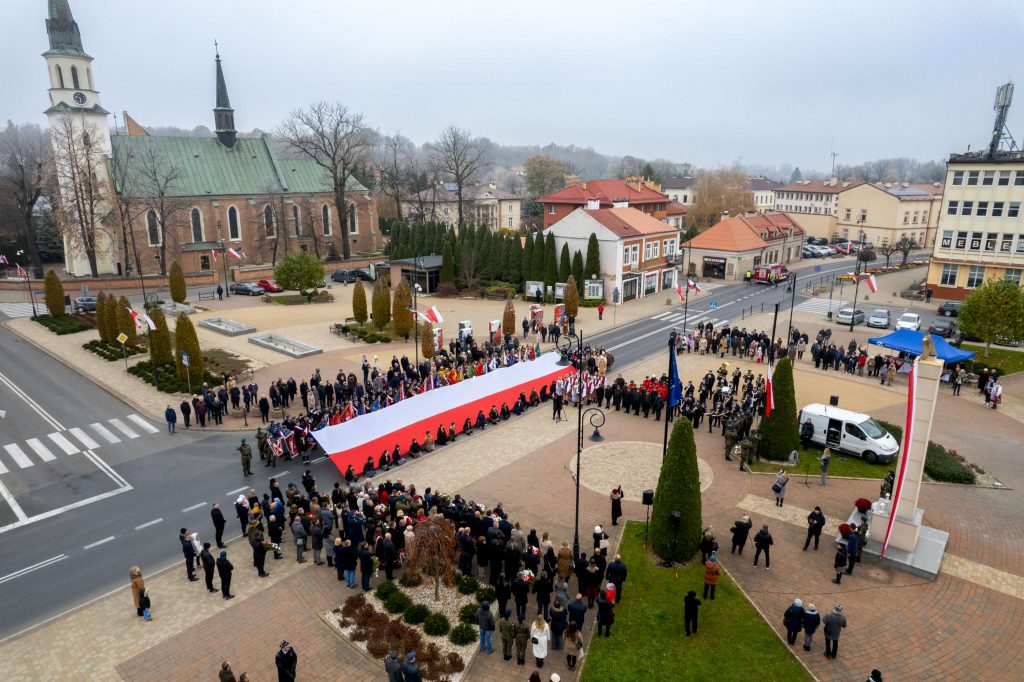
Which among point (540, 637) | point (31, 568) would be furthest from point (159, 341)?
point (540, 637)

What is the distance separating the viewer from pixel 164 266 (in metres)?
61.8

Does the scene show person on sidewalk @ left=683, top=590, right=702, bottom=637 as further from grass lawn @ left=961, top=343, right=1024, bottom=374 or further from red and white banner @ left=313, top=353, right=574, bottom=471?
grass lawn @ left=961, top=343, right=1024, bottom=374

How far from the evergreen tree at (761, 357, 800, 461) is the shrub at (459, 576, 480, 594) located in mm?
12028

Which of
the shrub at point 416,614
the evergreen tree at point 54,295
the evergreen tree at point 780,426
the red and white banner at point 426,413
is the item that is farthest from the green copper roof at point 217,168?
the evergreen tree at point 780,426

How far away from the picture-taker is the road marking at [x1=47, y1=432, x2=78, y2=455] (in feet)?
79.5

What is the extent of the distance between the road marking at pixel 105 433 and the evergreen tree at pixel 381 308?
17.4 metres

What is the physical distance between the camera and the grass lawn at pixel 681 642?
12.8 metres

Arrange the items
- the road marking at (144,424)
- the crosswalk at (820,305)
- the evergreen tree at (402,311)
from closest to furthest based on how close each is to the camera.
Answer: the road marking at (144,424) < the evergreen tree at (402,311) < the crosswalk at (820,305)

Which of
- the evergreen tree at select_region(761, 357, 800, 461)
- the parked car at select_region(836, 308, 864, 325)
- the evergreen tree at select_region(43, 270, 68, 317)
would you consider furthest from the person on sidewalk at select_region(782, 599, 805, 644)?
the evergreen tree at select_region(43, 270, 68, 317)

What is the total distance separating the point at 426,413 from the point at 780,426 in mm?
12598

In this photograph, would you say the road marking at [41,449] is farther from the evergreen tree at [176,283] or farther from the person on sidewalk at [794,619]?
the evergreen tree at [176,283]

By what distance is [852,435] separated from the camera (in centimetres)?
2267

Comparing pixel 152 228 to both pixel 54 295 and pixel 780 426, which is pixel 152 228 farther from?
pixel 780 426

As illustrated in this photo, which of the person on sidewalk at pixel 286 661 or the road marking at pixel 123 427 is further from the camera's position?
the road marking at pixel 123 427
